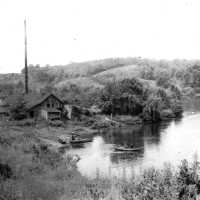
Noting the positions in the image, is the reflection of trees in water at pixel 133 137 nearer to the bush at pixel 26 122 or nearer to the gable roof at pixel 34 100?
the bush at pixel 26 122

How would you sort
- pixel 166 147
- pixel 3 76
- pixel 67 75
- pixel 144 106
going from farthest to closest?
pixel 67 75 → pixel 3 76 → pixel 144 106 → pixel 166 147

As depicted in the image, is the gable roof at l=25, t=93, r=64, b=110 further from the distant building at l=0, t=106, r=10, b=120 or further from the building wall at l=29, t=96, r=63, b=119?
the distant building at l=0, t=106, r=10, b=120

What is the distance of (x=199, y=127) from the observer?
225 feet

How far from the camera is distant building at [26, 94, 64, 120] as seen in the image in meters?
72.1

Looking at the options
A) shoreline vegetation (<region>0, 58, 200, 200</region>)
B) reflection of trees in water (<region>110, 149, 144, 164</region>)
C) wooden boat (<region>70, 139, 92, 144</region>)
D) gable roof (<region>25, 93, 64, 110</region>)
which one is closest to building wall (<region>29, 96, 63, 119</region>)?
gable roof (<region>25, 93, 64, 110</region>)

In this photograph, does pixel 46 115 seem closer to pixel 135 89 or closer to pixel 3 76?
pixel 135 89

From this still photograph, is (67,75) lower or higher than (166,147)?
higher

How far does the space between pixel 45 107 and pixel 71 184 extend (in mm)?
49877

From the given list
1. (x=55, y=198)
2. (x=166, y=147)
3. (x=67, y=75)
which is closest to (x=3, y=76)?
(x=67, y=75)

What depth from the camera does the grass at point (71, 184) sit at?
58.2ft

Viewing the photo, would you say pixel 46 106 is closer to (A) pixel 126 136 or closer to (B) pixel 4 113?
(B) pixel 4 113

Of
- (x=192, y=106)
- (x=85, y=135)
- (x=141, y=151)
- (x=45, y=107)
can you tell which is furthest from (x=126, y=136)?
(x=192, y=106)

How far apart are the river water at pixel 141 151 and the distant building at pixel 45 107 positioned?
1368cm

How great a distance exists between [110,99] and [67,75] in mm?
116992
